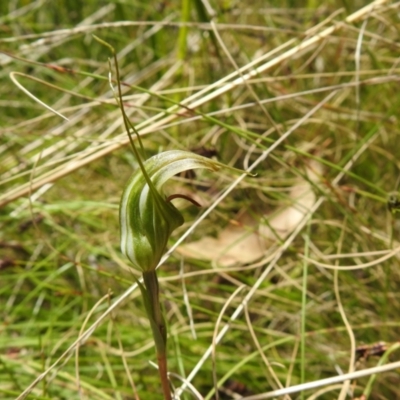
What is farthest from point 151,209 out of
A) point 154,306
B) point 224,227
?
point 224,227

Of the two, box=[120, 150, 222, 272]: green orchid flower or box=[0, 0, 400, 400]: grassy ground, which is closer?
box=[120, 150, 222, 272]: green orchid flower

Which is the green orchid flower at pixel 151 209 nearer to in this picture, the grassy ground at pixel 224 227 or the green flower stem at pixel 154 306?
the green flower stem at pixel 154 306

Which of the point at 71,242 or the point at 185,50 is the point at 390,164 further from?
the point at 71,242

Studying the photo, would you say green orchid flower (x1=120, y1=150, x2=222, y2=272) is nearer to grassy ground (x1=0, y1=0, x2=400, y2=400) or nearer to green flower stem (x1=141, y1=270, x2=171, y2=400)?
green flower stem (x1=141, y1=270, x2=171, y2=400)

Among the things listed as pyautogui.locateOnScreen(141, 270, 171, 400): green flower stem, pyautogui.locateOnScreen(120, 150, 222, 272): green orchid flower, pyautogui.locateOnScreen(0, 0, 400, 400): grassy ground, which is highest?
pyautogui.locateOnScreen(120, 150, 222, 272): green orchid flower

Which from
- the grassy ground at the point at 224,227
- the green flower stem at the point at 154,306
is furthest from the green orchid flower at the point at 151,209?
the grassy ground at the point at 224,227

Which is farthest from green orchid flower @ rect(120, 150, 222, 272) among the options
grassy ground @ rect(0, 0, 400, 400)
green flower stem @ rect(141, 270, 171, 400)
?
grassy ground @ rect(0, 0, 400, 400)

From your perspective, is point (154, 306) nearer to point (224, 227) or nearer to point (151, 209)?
point (151, 209)

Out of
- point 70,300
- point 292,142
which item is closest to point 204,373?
point 70,300
